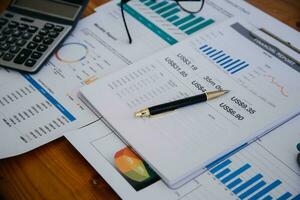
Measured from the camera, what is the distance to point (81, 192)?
20.2 inches

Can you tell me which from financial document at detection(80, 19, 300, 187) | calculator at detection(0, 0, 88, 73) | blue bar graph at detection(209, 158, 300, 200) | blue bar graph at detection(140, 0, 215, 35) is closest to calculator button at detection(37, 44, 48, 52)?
calculator at detection(0, 0, 88, 73)

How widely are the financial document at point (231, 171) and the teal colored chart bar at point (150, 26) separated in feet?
0.75

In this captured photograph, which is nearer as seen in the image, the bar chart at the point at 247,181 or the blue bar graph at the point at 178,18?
the bar chart at the point at 247,181

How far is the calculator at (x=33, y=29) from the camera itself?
2.12 feet

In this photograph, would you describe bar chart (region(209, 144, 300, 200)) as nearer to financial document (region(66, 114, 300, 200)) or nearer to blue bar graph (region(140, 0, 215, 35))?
financial document (region(66, 114, 300, 200))

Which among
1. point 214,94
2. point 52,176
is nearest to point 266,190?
point 214,94

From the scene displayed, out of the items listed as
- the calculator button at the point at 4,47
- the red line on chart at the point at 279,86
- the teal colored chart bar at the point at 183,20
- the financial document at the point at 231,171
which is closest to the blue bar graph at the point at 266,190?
the financial document at the point at 231,171

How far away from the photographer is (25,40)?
0.67m

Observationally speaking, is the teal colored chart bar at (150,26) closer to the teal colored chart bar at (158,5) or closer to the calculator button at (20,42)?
the teal colored chart bar at (158,5)

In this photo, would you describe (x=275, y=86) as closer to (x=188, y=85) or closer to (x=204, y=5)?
(x=188, y=85)

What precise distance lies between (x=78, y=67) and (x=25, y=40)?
11 cm

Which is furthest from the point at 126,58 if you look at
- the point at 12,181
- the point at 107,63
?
the point at 12,181

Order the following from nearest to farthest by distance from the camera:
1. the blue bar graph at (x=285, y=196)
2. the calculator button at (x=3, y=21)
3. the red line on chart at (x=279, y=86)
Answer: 1. the blue bar graph at (x=285, y=196)
2. the red line on chart at (x=279, y=86)
3. the calculator button at (x=3, y=21)

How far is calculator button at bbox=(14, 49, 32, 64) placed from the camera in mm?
642
